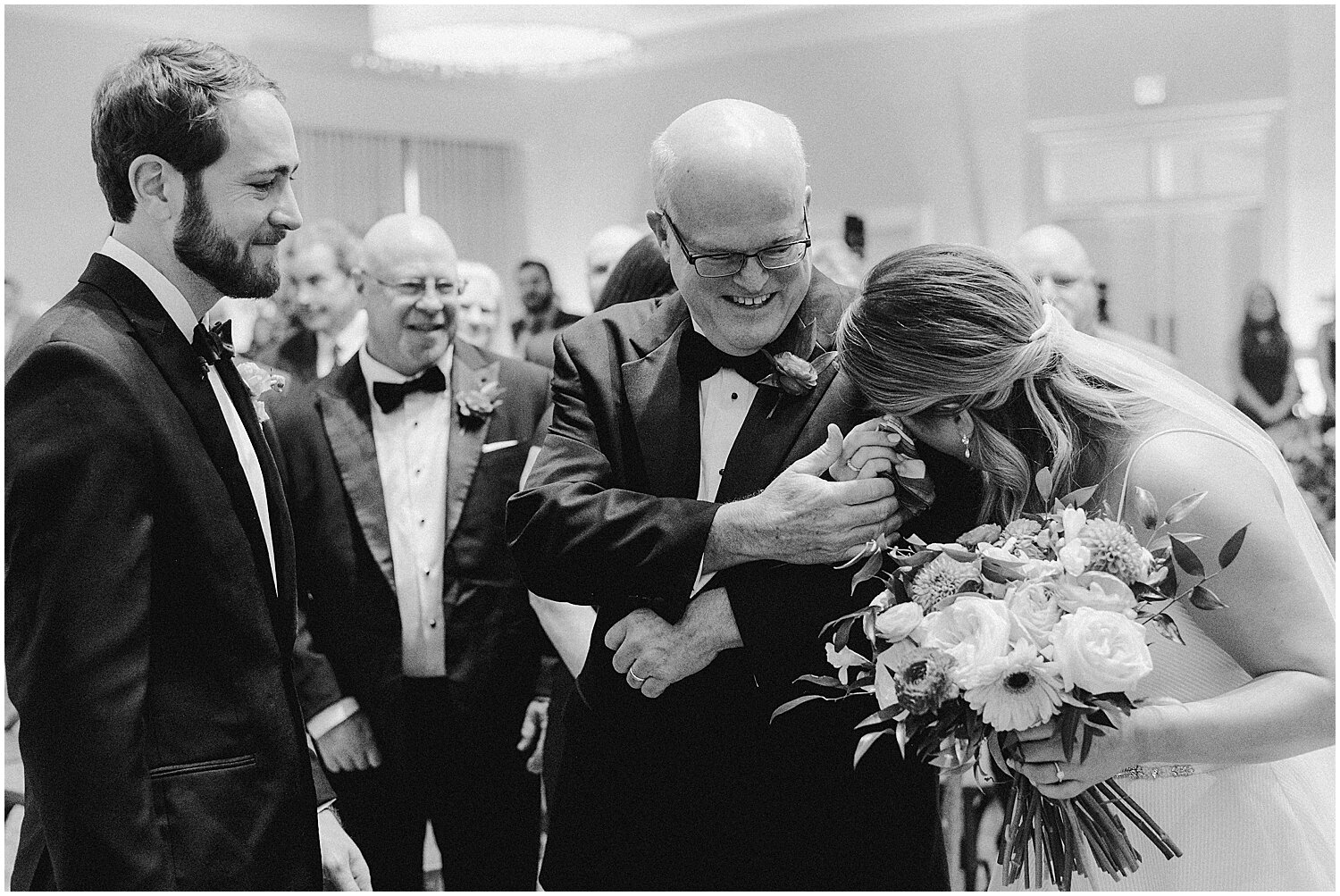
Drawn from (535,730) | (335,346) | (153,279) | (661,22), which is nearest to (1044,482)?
(153,279)

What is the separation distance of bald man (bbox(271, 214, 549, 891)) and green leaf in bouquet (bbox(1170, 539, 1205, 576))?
2090mm

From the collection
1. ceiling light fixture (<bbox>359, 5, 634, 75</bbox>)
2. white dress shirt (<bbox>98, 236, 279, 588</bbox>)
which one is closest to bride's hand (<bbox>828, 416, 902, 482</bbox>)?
white dress shirt (<bbox>98, 236, 279, 588</bbox>)

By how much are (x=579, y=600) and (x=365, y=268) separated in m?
2.27

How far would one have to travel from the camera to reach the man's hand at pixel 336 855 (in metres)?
2.33

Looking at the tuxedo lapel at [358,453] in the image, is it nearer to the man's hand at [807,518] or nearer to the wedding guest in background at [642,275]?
the wedding guest in background at [642,275]

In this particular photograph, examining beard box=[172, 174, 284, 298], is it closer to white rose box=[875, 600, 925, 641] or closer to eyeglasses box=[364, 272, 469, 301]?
white rose box=[875, 600, 925, 641]

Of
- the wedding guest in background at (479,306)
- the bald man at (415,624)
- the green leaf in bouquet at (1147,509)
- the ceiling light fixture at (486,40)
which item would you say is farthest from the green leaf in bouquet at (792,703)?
the ceiling light fixture at (486,40)

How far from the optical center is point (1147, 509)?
191cm

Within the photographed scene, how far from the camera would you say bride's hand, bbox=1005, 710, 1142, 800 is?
1.89 metres

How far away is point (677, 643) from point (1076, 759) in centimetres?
58

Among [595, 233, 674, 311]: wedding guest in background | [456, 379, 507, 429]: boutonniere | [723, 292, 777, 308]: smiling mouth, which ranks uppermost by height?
[595, 233, 674, 311]: wedding guest in background

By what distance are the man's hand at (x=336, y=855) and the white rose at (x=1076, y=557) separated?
1259 mm

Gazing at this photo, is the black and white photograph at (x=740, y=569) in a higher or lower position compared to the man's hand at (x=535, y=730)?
higher

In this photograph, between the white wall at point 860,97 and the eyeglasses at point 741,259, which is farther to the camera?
the white wall at point 860,97
